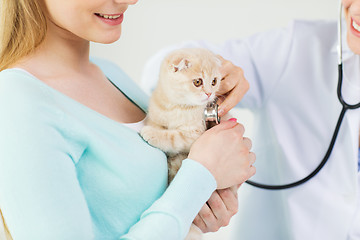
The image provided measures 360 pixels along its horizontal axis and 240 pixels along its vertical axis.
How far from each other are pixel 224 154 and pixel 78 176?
0.90 feet

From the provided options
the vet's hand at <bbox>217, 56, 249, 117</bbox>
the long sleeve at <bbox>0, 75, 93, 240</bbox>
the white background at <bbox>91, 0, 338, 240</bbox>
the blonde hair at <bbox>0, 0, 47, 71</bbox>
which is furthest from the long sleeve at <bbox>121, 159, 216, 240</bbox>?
the white background at <bbox>91, 0, 338, 240</bbox>

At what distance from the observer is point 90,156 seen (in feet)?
2.18

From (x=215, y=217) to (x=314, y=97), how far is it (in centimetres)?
55

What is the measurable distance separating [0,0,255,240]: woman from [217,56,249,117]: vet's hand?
7 centimetres

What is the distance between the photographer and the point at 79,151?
0.64 meters

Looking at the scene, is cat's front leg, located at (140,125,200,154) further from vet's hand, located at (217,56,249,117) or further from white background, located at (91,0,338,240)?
white background, located at (91,0,338,240)

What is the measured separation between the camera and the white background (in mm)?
1693

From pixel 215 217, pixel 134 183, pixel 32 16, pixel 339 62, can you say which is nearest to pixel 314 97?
pixel 339 62

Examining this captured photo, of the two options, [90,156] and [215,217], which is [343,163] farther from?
[90,156]

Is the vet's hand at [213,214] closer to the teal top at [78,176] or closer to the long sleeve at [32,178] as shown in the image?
the teal top at [78,176]

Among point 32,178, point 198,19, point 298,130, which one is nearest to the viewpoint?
point 32,178

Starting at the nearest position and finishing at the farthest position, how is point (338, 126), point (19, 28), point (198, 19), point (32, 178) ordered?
1. point (32, 178)
2. point (19, 28)
3. point (338, 126)
4. point (198, 19)

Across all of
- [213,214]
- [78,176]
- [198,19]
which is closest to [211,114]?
[213,214]

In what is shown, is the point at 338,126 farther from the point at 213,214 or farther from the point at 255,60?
the point at 213,214
